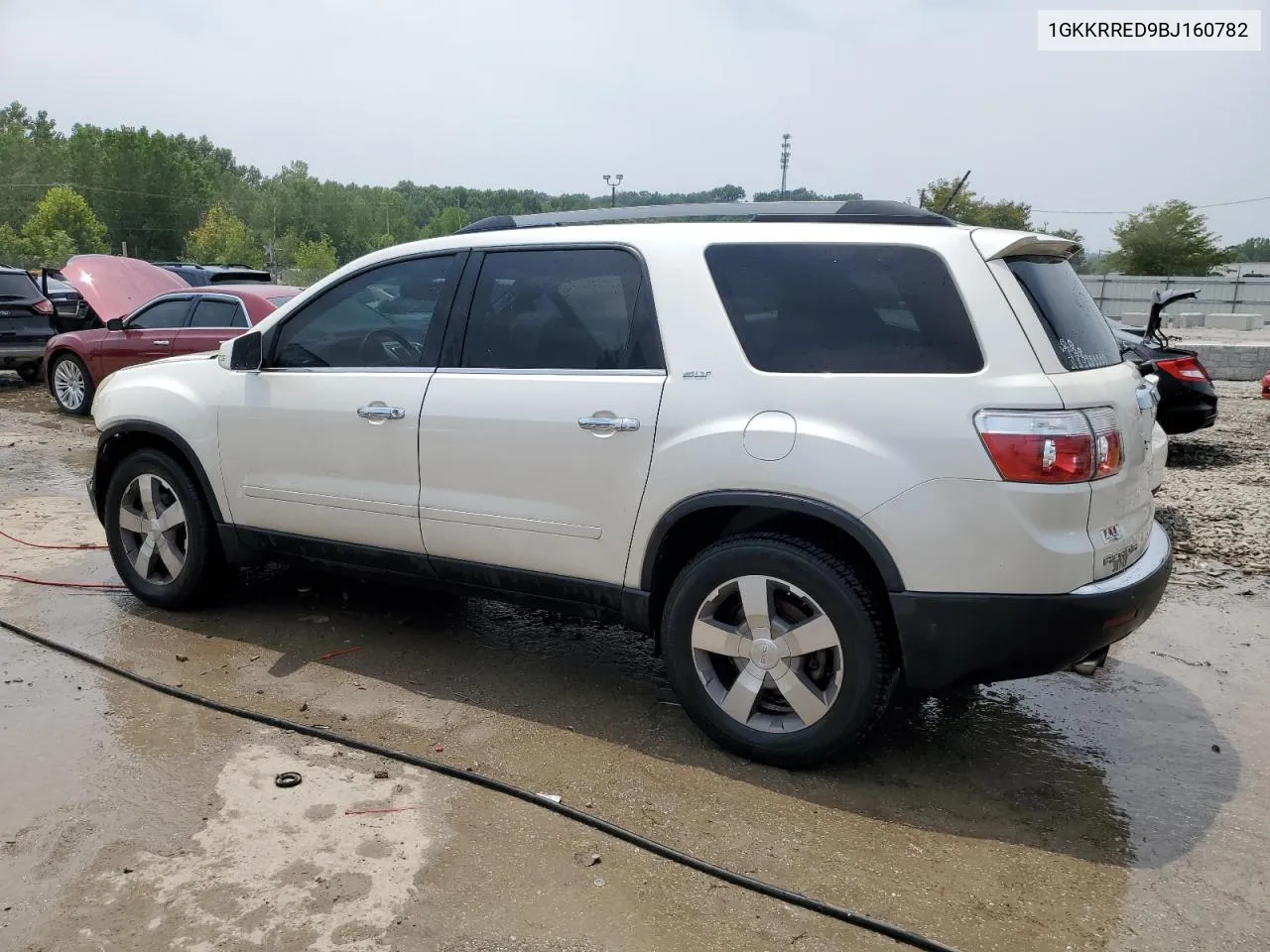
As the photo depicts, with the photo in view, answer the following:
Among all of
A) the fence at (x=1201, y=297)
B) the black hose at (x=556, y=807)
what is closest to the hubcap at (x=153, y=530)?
the black hose at (x=556, y=807)

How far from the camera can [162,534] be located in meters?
4.95

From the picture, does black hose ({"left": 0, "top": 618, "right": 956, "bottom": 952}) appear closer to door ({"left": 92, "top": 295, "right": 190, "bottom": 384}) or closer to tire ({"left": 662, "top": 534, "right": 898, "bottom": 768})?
tire ({"left": 662, "top": 534, "right": 898, "bottom": 768})

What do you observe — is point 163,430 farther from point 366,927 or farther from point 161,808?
point 366,927

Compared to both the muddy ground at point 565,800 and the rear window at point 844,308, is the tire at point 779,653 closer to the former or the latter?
the muddy ground at point 565,800

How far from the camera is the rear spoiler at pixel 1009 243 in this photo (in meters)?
3.24

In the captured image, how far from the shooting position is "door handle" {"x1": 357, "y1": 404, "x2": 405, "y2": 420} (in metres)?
4.11

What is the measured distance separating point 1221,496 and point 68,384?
1249cm

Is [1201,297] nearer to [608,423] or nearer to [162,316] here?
[162,316]

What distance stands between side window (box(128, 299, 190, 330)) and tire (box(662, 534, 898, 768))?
9.11 metres

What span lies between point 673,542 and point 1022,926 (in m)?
1.66

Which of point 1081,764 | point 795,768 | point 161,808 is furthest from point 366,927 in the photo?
point 1081,764

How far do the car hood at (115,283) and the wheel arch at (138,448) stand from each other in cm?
672

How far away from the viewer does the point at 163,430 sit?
15.7 feet

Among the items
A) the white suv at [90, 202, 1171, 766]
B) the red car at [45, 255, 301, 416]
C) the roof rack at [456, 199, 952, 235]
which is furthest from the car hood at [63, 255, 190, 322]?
the roof rack at [456, 199, 952, 235]
